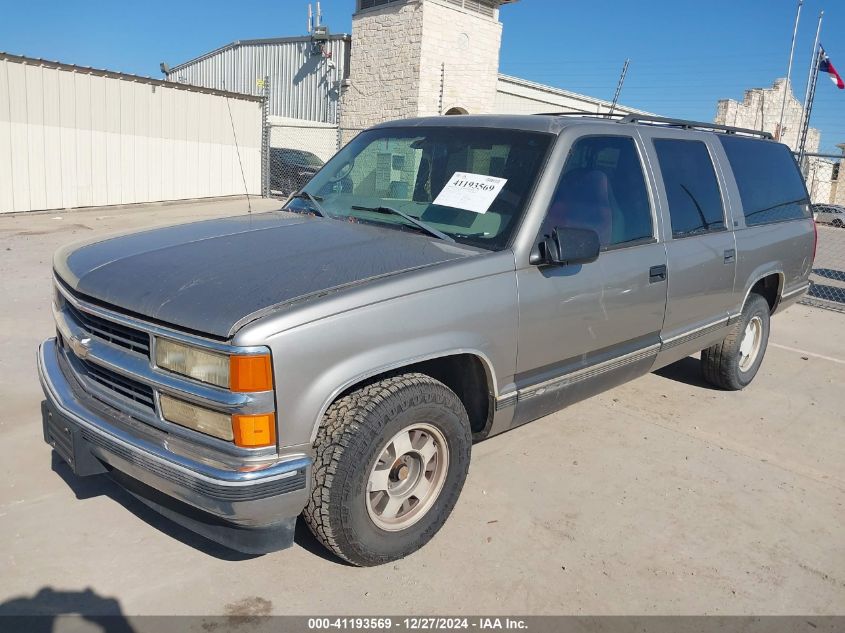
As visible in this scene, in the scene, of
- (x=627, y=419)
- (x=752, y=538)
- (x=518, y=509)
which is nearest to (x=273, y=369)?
(x=518, y=509)

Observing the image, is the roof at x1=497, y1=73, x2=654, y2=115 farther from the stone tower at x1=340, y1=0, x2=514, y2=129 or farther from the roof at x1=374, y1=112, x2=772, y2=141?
the roof at x1=374, y1=112, x2=772, y2=141

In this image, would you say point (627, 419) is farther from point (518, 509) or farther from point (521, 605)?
point (521, 605)

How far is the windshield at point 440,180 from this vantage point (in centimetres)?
343

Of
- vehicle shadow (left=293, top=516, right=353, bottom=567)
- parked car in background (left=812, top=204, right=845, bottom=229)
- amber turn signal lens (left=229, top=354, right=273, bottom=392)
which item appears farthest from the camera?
parked car in background (left=812, top=204, right=845, bottom=229)

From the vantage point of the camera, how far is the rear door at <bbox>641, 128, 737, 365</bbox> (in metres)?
4.25

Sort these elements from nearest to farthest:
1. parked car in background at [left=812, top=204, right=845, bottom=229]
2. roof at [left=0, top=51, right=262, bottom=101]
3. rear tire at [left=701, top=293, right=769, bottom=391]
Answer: rear tire at [left=701, top=293, right=769, bottom=391] → roof at [left=0, top=51, right=262, bottom=101] → parked car in background at [left=812, top=204, right=845, bottom=229]

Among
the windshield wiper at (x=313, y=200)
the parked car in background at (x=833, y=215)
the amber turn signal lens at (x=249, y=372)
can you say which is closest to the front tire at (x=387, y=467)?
the amber turn signal lens at (x=249, y=372)

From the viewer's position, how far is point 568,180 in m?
3.60

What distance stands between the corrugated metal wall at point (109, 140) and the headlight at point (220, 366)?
13.5 meters

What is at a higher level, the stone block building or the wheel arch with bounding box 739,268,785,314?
the stone block building

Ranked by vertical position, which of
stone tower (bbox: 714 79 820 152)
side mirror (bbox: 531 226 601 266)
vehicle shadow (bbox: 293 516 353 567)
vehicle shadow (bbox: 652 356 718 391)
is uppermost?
stone tower (bbox: 714 79 820 152)

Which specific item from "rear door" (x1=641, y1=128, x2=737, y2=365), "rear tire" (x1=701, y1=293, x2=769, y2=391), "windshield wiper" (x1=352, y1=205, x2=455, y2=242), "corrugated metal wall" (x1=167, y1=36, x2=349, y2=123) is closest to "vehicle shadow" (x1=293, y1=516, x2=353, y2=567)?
"windshield wiper" (x1=352, y1=205, x2=455, y2=242)

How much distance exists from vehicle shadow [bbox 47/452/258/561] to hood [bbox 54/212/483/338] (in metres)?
0.85

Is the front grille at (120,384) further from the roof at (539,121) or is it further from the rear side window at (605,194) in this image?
the roof at (539,121)
